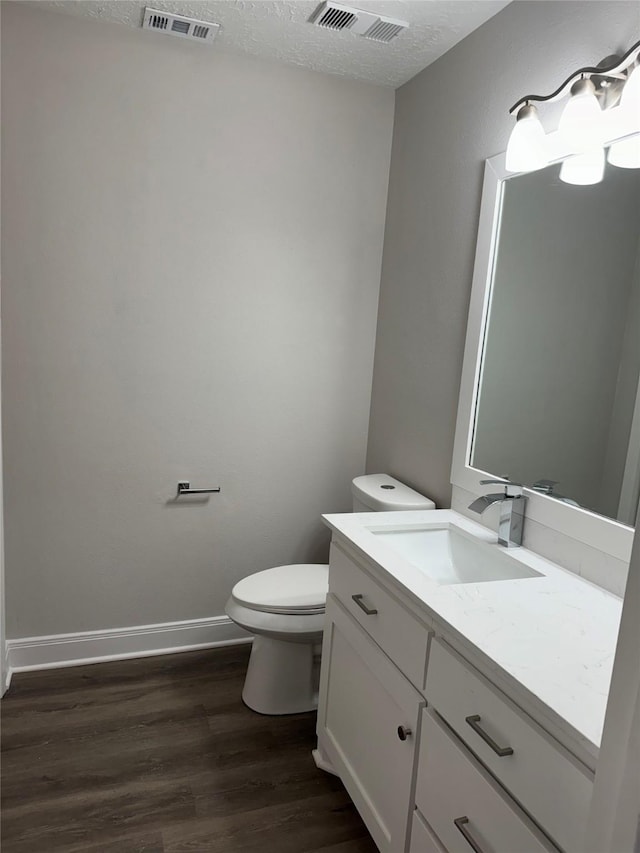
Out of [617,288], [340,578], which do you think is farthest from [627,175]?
[340,578]

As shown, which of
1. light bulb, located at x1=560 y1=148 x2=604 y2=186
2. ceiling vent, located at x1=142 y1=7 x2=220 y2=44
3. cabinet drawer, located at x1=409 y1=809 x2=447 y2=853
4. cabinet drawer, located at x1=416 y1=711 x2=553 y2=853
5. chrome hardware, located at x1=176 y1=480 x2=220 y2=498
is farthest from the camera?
chrome hardware, located at x1=176 y1=480 x2=220 y2=498

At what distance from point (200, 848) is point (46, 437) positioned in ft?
4.81

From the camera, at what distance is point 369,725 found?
1.58m

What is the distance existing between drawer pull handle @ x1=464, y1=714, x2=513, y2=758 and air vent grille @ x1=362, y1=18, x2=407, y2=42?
2056mm

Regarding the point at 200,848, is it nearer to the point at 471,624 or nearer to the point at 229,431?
the point at 471,624

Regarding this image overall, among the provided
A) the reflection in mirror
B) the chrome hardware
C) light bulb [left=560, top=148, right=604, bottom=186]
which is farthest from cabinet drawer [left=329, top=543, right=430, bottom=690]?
light bulb [left=560, top=148, right=604, bottom=186]

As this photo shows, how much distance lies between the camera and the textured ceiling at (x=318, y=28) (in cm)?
189

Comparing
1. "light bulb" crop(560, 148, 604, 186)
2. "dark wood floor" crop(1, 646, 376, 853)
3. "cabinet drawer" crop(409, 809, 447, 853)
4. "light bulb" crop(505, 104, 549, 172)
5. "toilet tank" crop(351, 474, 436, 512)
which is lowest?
"dark wood floor" crop(1, 646, 376, 853)

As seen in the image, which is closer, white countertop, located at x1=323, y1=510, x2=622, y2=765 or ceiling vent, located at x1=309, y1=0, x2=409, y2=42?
white countertop, located at x1=323, y1=510, x2=622, y2=765

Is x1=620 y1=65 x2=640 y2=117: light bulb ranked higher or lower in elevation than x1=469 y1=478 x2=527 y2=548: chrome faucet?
higher

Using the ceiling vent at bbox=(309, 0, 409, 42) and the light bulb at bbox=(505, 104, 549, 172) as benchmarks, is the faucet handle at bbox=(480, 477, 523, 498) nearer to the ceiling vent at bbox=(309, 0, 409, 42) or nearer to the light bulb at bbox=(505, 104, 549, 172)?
the light bulb at bbox=(505, 104, 549, 172)

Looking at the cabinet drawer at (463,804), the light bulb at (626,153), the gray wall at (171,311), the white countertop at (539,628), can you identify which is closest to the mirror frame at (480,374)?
the light bulb at (626,153)

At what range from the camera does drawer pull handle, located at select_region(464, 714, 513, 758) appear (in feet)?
3.40

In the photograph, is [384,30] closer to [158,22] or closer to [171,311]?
[158,22]
